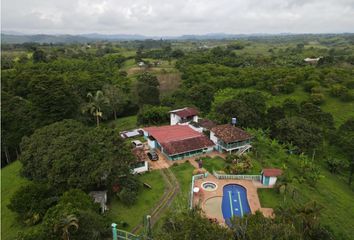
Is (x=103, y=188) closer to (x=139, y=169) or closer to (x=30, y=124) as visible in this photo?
(x=139, y=169)

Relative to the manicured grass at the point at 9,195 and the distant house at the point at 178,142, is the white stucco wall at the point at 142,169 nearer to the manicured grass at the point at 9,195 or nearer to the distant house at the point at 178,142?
the distant house at the point at 178,142

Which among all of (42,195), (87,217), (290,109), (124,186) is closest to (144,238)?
(87,217)

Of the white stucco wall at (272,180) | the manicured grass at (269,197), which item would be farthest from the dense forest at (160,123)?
the white stucco wall at (272,180)

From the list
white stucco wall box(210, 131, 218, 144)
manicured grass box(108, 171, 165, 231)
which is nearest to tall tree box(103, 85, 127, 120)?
white stucco wall box(210, 131, 218, 144)

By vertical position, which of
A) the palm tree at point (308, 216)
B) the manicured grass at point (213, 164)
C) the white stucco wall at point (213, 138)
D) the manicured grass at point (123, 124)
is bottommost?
the manicured grass at point (123, 124)

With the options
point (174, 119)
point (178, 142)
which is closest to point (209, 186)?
point (178, 142)

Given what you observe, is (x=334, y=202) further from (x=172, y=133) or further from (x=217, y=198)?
(x=172, y=133)

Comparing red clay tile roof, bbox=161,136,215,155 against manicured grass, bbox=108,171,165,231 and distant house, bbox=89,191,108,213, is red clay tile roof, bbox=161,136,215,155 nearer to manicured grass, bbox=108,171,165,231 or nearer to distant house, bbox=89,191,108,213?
manicured grass, bbox=108,171,165,231
